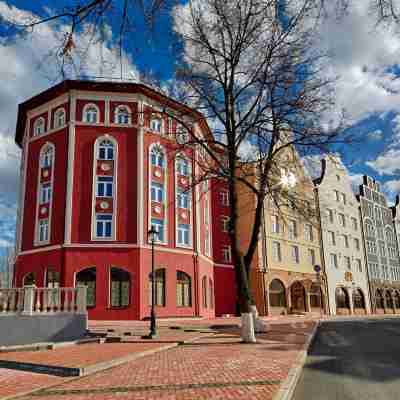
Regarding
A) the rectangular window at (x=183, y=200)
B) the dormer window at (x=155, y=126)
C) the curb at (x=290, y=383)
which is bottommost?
the curb at (x=290, y=383)

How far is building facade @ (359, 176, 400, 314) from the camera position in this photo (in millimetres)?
54375

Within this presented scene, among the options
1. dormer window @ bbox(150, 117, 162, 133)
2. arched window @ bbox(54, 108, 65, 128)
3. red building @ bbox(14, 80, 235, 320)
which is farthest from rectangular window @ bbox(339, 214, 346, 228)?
arched window @ bbox(54, 108, 65, 128)

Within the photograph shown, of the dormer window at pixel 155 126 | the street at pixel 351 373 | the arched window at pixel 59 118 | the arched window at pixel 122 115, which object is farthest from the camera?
the dormer window at pixel 155 126

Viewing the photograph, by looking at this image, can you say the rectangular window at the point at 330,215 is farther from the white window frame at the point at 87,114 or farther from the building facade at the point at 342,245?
the white window frame at the point at 87,114

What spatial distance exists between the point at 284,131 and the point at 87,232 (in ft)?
53.1

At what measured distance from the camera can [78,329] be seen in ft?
49.6

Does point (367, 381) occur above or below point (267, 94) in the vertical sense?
below

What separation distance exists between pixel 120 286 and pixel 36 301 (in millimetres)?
12524

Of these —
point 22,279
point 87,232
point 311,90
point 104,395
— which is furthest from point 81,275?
point 104,395

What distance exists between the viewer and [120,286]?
89.9 feet

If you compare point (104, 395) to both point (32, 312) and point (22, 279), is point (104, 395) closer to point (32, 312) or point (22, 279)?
point (32, 312)

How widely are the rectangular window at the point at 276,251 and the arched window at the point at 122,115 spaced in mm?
19580

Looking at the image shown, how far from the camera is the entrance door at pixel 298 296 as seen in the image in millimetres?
42156

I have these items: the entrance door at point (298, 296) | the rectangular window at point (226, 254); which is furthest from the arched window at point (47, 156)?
the entrance door at point (298, 296)
